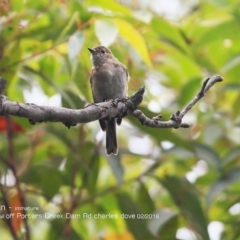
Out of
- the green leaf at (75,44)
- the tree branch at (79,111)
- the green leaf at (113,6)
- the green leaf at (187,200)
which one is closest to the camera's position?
the tree branch at (79,111)

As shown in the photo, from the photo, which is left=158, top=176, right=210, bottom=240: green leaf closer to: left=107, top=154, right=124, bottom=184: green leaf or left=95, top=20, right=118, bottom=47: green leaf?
left=107, top=154, right=124, bottom=184: green leaf

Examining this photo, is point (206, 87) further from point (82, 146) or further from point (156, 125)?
point (82, 146)

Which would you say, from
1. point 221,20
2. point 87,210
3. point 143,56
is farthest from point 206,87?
point 87,210

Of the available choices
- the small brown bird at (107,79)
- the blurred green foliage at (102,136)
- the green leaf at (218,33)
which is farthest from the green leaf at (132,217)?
the green leaf at (218,33)

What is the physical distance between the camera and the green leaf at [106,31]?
9.42ft

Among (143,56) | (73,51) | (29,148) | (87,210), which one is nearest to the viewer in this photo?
(73,51)

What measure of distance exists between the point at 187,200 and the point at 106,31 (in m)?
1.19

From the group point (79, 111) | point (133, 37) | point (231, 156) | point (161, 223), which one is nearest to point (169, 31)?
point (133, 37)

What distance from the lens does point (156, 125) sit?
2.34 metres

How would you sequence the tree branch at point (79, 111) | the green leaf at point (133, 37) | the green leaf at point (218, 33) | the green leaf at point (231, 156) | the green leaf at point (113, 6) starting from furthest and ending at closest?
the green leaf at point (218, 33)
the green leaf at point (231, 156)
the green leaf at point (113, 6)
the green leaf at point (133, 37)
the tree branch at point (79, 111)

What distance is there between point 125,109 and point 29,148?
1.48m

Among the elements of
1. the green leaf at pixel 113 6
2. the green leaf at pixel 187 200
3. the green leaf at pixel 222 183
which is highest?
the green leaf at pixel 113 6

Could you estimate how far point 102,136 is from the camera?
144 inches

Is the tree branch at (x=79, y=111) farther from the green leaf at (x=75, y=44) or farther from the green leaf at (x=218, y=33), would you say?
the green leaf at (x=218, y=33)
